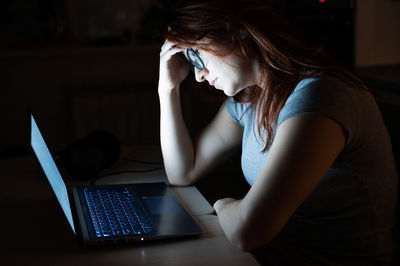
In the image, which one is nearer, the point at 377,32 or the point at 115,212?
the point at 115,212

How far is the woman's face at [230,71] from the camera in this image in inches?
48.7

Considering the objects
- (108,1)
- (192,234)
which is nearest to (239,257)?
(192,234)

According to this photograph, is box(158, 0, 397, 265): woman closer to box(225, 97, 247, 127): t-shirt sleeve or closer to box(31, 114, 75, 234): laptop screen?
box(225, 97, 247, 127): t-shirt sleeve

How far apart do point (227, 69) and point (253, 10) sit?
0.52 ft

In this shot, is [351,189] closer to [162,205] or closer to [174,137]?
[162,205]

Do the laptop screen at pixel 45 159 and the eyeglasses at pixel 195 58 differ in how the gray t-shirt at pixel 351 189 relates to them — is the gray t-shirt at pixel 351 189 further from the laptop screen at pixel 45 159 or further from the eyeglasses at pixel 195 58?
the laptop screen at pixel 45 159

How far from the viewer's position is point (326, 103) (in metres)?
1.05

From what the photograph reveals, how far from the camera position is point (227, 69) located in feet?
4.09

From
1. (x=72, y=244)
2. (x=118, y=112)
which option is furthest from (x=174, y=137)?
(x=118, y=112)

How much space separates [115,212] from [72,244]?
0.15m

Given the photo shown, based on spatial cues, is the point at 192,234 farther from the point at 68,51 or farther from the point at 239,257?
the point at 68,51

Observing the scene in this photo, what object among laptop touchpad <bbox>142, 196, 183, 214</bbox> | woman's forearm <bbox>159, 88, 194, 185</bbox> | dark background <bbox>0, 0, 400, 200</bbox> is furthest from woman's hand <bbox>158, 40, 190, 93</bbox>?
dark background <bbox>0, 0, 400, 200</bbox>

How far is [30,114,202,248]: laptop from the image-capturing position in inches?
41.5

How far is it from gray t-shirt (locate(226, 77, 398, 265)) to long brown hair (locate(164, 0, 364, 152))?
2.1 inches
